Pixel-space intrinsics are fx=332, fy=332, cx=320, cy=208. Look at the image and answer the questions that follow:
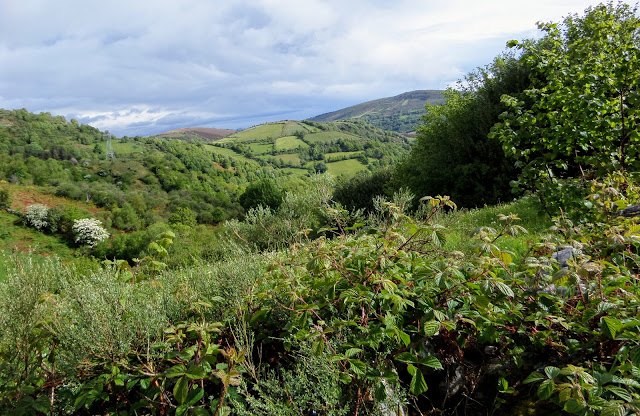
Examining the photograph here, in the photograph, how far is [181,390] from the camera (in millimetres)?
1852

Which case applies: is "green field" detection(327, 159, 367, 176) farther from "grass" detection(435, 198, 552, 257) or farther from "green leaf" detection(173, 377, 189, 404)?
"green leaf" detection(173, 377, 189, 404)

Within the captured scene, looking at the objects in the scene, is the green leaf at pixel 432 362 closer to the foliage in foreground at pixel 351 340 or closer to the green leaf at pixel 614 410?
the foliage in foreground at pixel 351 340

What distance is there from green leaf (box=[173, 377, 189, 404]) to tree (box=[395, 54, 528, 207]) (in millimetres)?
17979

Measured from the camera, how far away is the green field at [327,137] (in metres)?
172

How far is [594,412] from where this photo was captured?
1.53m

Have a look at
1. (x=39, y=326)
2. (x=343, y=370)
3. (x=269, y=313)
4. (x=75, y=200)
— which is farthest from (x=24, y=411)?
(x=75, y=200)

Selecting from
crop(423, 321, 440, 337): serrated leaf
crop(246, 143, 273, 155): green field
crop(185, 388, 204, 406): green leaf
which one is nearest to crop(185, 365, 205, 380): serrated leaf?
crop(185, 388, 204, 406): green leaf

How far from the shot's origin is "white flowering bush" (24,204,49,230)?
6975 cm

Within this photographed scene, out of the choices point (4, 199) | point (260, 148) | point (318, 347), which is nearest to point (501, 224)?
point (318, 347)

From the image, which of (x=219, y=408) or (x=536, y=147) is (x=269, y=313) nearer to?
(x=219, y=408)

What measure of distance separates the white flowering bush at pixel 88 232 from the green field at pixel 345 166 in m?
72.3

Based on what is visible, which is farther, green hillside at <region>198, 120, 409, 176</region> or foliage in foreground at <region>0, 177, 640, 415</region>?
green hillside at <region>198, 120, 409, 176</region>

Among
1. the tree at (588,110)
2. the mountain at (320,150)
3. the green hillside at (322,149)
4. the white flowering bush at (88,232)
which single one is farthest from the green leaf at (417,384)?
the green hillside at (322,149)

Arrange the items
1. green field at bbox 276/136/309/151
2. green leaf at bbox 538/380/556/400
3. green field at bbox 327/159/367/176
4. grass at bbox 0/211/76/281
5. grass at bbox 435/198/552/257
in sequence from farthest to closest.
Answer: green field at bbox 276/136/309/151, green field at bbox 327/159/367/176, grass at bbox 0/211/76/281, grass at bbox 435/198/552/257, green leaf at bbox 538/380/556/400
